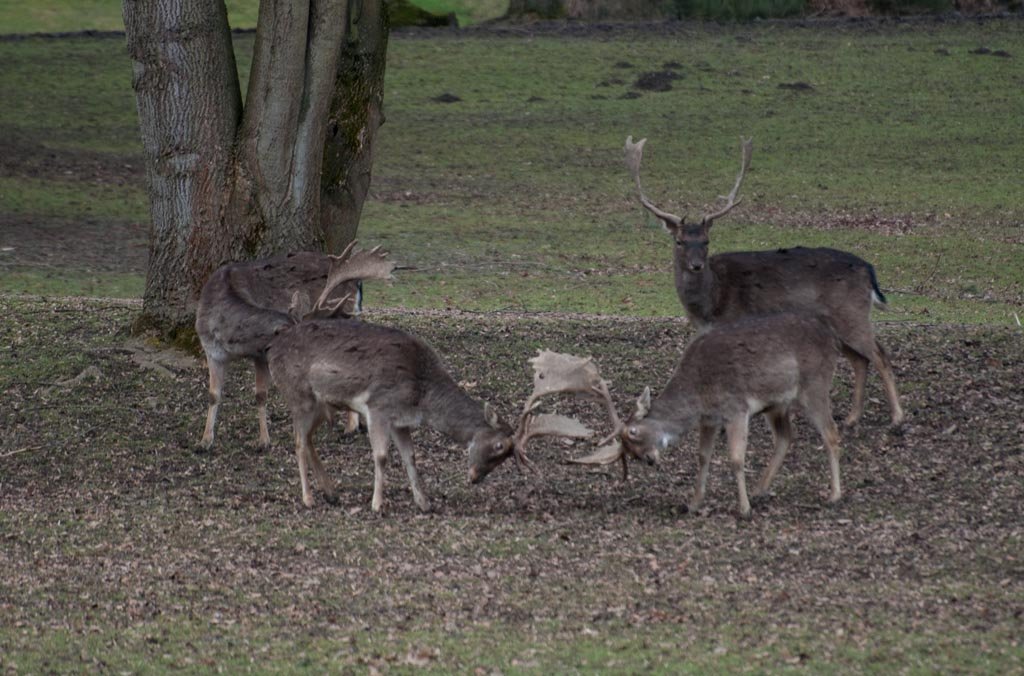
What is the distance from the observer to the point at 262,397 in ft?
34.7

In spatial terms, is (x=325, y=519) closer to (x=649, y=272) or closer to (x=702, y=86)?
(x=649, y=272)

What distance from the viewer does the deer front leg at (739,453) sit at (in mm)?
8875

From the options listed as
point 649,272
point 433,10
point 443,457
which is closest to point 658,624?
point 443,457

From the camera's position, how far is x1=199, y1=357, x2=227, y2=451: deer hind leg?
10.5 m

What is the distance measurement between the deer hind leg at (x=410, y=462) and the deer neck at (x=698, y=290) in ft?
9.06

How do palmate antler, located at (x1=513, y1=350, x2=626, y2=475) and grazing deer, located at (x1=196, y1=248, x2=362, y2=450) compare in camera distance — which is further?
grazing deer, located at (x1=196, y1=248, x2=362, y2=450)

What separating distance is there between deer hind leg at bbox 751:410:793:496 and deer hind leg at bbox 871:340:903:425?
1509 mm

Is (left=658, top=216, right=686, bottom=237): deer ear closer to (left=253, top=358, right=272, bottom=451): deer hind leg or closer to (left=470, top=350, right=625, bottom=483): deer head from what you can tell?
(left=470, top=350, right=625, bottom=483): deer head

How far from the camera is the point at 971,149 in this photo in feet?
79.2

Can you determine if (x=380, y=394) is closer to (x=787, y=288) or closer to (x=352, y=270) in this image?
(x=352, y=270)

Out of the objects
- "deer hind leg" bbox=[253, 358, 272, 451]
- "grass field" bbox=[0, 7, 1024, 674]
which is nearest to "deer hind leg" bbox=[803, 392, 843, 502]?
"grass field" bbox=[0, 7, 1024, 674]

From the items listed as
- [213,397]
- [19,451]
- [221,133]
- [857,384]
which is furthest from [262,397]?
[857,384]

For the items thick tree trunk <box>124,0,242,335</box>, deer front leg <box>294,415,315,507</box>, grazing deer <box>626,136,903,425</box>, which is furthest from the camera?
thick tree trunk <box>124,0,242,335</box>

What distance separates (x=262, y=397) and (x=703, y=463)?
122 inches
